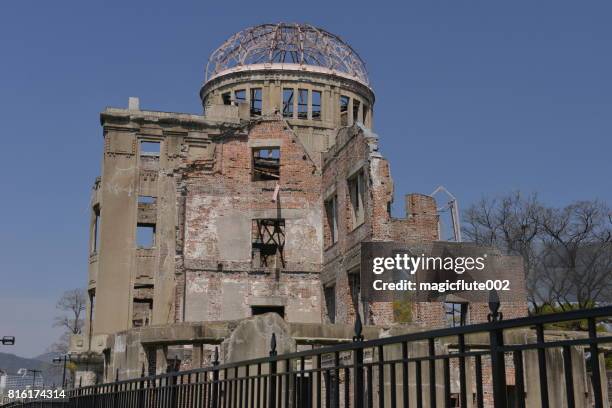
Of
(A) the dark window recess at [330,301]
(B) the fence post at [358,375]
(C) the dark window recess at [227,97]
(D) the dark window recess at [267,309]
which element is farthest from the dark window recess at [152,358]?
(C) the dark window recess at [227,97]

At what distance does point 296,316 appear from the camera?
95.3 feet

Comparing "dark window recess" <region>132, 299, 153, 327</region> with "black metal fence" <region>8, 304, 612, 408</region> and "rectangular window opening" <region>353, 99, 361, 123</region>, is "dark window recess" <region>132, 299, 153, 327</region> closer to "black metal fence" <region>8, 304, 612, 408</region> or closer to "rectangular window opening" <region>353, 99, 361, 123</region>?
"rectangular window opening" <region>353, 99, 361, 123</region>

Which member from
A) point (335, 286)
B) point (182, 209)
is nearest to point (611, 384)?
point (335, 286)

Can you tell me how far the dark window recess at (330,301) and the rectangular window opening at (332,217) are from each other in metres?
1.76

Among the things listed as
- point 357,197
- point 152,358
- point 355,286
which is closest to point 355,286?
point 355,286

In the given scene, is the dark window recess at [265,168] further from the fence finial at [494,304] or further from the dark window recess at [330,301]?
the fence finial at [494,304]

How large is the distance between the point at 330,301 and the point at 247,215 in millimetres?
4531

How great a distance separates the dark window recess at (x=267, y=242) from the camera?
1240 inches

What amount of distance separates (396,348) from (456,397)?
523 centimetres

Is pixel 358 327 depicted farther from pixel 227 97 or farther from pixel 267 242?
pixel 227 97

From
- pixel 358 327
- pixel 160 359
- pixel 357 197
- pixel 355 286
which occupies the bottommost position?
pixel 160 359

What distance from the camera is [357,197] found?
26844 mm

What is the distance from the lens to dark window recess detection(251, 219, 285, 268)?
3150cm

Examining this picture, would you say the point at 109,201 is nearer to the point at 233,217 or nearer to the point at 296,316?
the point at 233,217
